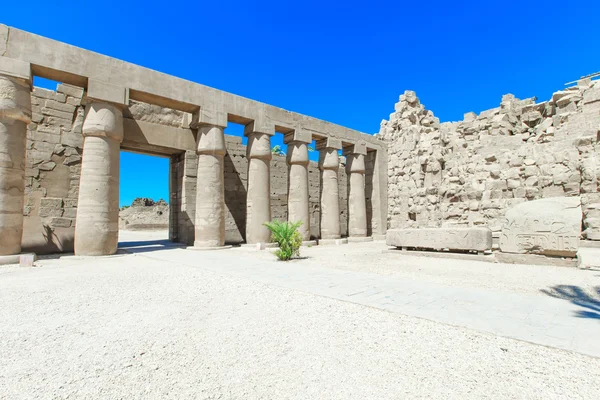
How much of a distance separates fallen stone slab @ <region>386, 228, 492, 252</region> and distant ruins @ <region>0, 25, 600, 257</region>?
0.12ft

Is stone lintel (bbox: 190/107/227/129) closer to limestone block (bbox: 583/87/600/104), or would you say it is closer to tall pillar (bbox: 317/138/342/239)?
tall pillar (bbox: 317/138/342/239)

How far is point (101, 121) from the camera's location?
27.6 feet

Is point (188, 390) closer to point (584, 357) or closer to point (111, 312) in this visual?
point (111, 312)

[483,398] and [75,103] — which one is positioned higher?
[75,103]

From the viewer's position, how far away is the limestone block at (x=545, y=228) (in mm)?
6688

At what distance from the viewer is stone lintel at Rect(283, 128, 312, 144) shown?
12801mm

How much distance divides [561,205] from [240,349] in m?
8.14

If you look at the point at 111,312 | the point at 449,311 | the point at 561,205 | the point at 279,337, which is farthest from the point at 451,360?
the point at 561,205

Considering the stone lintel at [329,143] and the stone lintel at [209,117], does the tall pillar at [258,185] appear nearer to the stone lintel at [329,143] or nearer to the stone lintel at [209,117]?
the stone lintel at [209,117]

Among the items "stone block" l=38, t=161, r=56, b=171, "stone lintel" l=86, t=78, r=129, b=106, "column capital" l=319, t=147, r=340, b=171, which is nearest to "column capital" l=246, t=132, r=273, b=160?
"column capital" l=319, t=147, r=340, b=171

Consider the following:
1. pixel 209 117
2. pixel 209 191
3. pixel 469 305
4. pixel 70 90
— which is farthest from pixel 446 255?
pixel 70 90

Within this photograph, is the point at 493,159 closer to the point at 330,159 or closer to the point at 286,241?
the point at 330,159

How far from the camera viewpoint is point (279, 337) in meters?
2.77

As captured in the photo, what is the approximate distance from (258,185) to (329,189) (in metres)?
3.79
